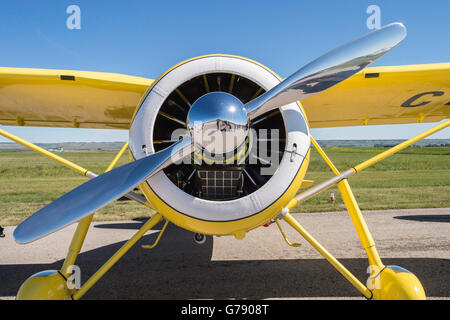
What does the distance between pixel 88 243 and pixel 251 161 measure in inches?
184

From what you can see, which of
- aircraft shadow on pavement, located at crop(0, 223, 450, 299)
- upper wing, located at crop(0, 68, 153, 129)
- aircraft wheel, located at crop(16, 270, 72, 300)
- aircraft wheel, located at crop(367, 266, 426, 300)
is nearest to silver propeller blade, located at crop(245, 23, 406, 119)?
upper wing, located at crop(0, 68, 153, 129)

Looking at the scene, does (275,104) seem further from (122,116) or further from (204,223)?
(122,116)

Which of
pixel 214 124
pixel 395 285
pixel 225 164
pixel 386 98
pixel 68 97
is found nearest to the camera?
pixel 214 124

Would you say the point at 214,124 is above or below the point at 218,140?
above

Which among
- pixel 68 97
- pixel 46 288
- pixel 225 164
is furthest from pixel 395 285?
pixel 68 97

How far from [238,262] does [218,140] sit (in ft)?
9.97

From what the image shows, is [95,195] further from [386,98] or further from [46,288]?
[386,98]

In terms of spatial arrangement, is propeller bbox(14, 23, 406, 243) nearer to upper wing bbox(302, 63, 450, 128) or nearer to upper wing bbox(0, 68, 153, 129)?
upper wing bbox(302, 63, 450, 128)

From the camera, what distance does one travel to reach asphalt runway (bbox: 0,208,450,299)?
12.6ft

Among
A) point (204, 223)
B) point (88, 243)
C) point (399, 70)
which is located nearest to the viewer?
point (204, 223)

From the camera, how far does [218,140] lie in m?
2.38

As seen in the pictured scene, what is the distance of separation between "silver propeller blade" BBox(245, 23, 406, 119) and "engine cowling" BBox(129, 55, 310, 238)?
0.67 ft

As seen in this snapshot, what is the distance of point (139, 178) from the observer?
7.87ft
